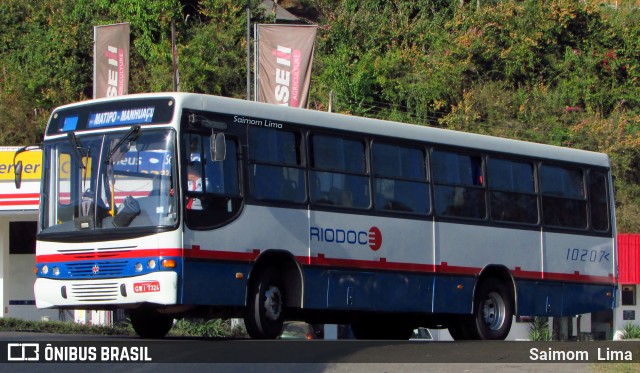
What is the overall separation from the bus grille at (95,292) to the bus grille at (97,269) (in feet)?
0.40

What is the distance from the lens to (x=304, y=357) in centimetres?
1216

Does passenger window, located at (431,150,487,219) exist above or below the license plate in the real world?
above

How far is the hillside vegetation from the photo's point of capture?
46.6 m

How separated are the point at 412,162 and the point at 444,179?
2.32 ft

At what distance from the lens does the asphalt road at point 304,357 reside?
36.4ft

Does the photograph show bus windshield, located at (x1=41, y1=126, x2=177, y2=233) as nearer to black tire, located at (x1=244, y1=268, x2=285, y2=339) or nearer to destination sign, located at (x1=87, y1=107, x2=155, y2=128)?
destination sign, located at (x1=87, y1=107, x2=155, y2=128)

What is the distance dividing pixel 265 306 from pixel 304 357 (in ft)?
8.12

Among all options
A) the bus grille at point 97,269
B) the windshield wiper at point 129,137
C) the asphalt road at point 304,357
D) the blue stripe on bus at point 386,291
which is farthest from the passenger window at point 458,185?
the bus grille at point 97,269

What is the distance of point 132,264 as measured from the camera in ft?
44.2

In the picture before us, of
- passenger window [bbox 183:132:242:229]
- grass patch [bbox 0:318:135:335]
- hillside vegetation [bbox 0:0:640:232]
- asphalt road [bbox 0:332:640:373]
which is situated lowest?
grass patch [bbox 0:318:135:335]

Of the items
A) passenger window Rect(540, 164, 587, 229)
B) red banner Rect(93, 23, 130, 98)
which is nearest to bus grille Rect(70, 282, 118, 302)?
passenger window Rect(540, 164, 587, 229)

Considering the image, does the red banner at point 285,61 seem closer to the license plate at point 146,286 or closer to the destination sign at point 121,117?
the destination sign at point 121,117

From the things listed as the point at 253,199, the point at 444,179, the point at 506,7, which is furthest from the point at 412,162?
the point at 506,7

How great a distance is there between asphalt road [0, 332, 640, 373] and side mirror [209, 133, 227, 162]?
222cm
